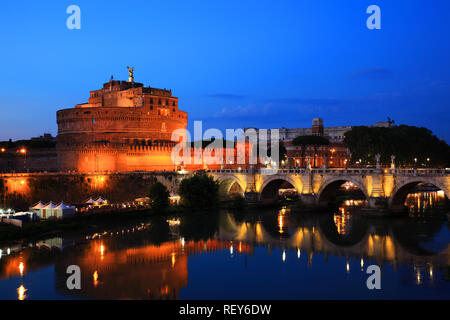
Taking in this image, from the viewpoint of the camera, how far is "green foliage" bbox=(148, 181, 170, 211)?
4597cm

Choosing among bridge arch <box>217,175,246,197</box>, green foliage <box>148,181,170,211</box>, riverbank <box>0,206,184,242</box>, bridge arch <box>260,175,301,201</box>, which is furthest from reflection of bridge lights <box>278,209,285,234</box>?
green foliage <box>148,181,170,211</box>

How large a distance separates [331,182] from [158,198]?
57.4 feet

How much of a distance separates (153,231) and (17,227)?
10232mm

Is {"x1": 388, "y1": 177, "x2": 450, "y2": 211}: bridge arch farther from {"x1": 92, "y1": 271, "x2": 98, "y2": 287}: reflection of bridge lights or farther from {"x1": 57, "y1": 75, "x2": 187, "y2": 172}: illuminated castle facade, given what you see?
{"x1": 57, "y1": 75, "x2": 187, "y2": 172}: illuminated castle facade

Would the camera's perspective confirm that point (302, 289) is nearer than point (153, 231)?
Yes

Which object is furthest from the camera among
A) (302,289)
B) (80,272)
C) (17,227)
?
(17,227)

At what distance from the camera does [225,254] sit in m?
30.4

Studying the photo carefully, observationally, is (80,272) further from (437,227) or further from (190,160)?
(190,160)

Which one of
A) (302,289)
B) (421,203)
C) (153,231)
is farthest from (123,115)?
(302,289)

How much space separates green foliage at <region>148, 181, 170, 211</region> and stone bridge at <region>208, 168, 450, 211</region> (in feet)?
33.8

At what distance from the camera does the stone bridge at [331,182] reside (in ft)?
128

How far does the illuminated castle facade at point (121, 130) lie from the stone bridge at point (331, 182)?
12137 mm

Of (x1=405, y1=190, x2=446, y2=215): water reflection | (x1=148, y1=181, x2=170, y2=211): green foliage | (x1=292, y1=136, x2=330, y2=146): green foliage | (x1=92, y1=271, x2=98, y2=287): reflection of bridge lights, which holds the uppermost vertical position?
(x1=292, y1=136, x2=330, y2=146): green foliage
